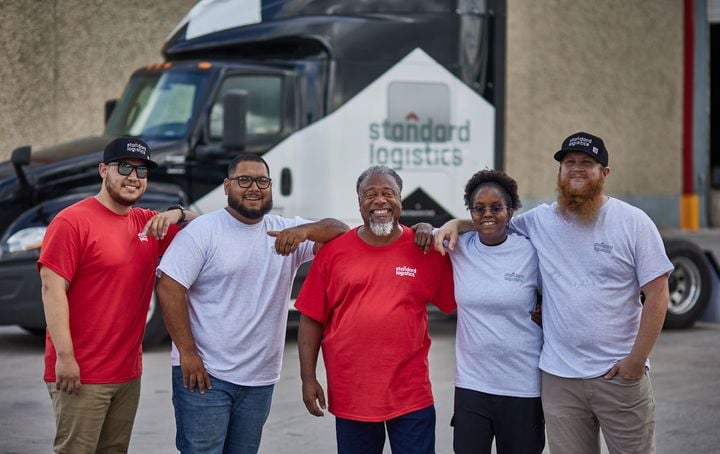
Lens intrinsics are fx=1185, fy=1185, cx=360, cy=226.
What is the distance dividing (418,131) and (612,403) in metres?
6.44

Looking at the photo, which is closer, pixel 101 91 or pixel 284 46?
pixel 284 46

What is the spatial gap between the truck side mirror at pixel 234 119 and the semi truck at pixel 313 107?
0.04 ft

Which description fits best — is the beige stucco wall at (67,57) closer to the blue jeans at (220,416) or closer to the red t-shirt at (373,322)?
the blue jeans at (220,416)

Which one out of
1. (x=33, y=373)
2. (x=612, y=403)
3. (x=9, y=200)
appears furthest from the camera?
(x=9, y=200)

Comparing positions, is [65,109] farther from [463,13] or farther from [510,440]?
[510,440]

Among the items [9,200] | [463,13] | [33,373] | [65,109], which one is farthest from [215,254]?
[65,109]

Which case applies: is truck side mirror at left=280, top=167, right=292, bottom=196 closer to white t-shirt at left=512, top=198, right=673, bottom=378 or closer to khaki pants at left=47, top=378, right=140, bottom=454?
khaki pants at left=47, top=378, right=140, bottom=454

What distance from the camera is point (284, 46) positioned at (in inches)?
426

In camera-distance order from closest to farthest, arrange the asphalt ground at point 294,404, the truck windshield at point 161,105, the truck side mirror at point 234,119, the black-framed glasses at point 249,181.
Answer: the black-framed glasses at point 249,181 → the asphalt ground at point 294,404 → the truck side mirror at point 234,119 → the truck windshield at point 161,105

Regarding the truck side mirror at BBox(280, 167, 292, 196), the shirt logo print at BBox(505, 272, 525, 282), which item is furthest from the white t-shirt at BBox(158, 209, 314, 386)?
the truck side mirror at BBox(280, 167, 292, 196)

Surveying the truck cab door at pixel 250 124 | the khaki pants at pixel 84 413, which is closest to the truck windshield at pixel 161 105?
the truck cab door at pixel 250 124

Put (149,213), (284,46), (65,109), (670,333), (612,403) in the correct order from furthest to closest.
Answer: (65,109) < (670,333) < (284,46) < (149,213) < (612,403)

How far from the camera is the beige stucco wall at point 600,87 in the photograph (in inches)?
942

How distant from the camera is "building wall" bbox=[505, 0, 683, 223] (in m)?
23.9
